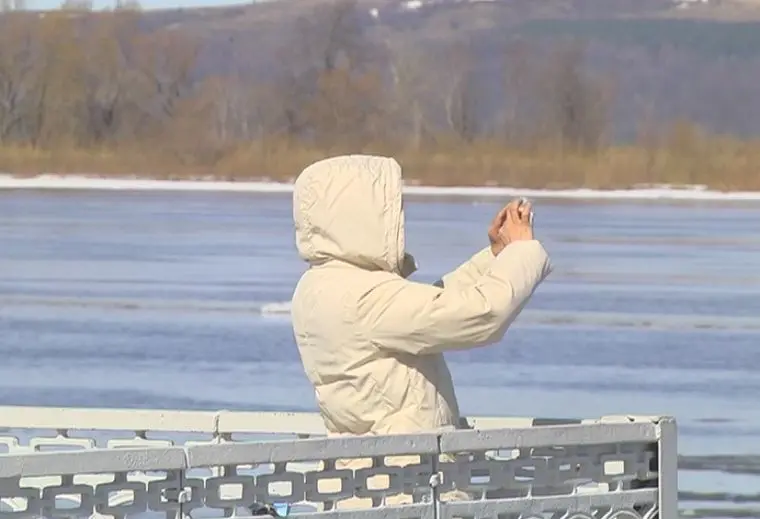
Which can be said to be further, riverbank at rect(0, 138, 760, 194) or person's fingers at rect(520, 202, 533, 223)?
riverbank at rect(0, 138, 760, 194)

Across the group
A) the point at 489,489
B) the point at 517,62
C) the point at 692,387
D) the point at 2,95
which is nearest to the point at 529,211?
the point at 489,489

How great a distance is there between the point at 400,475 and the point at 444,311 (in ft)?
0.92

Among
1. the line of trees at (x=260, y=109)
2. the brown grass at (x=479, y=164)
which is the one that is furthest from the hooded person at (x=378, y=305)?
the line of trees at (x=260, y=109)

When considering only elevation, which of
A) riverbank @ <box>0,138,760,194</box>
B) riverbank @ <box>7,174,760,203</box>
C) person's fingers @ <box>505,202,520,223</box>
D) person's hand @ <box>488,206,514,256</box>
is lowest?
person's hand @ <box>488,206,514,256</box>

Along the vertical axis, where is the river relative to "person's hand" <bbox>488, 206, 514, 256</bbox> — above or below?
below

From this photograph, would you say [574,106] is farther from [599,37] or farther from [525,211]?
[599,37]

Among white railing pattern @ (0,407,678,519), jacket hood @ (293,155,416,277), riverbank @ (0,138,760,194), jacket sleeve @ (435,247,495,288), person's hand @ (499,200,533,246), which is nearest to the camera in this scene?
white railing pattern @ (0,407,678,519)

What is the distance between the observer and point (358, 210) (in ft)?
10.1

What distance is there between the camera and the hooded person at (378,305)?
9.89 feet

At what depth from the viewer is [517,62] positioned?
225 feet

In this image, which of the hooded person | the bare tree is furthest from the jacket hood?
the bare tree

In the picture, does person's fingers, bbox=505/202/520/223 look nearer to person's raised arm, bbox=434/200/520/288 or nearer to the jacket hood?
person's raised arm, bbox=434/200/520/288

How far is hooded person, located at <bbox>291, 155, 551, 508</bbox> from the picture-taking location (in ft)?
9.89

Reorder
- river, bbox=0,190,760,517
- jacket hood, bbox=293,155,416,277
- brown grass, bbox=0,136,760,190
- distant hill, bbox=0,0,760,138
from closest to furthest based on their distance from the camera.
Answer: jacket hood, bbox=293,155,416,277, river, bbox=0,190,760,517, brown grass, bbox=0,136,760,190, distant hill, bbox=0,0,760,138
